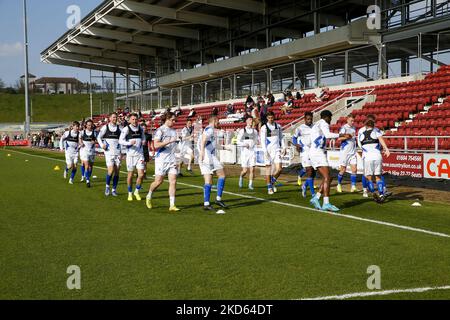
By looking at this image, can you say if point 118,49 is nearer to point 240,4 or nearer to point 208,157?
point 240,4

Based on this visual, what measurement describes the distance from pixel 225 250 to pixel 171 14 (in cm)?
3392

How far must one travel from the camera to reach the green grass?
361 feet

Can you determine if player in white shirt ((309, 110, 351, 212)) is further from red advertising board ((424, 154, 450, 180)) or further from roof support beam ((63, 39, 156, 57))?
roof support beam ((63, 39, 156, 57))

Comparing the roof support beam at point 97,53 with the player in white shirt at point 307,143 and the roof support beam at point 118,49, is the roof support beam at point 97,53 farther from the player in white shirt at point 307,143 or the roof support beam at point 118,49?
the player in white shirt at point 307,143

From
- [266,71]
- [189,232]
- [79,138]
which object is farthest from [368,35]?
[189,232]

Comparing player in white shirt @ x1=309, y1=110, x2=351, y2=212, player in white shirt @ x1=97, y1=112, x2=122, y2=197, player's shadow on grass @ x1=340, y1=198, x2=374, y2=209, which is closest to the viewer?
player in white shirt @ x1=309, y1=110, x2=351, y2=212

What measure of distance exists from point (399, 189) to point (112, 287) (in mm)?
11489

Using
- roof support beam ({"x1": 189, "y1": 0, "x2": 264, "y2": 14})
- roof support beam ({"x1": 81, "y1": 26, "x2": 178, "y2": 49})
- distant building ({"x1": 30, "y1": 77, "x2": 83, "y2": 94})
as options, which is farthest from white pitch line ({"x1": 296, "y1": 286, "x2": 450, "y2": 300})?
distant building ({"x1": 30, "y1": 77, "x2": 83, "y2": 94})

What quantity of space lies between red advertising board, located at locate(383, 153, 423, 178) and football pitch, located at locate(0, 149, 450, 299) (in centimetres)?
288

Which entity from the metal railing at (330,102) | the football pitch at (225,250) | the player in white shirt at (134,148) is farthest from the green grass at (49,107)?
the football pitch at (225,250)

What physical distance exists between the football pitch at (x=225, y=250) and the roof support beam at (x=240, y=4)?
81.8ft
